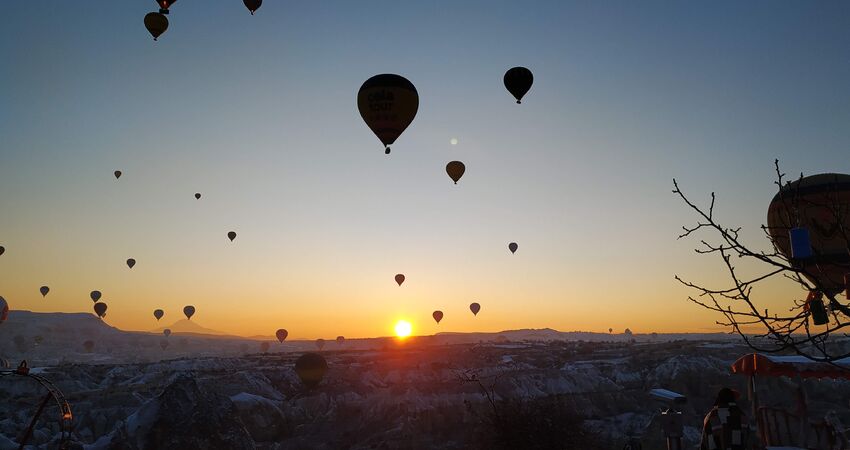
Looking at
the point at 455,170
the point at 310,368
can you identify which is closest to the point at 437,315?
the point at 310,368

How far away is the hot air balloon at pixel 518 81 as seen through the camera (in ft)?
107

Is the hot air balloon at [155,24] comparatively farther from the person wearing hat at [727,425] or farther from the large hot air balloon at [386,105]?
the person wearing hat at [727,425]

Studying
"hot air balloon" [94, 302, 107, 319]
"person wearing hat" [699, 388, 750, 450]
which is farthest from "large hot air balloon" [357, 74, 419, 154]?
"hot air balloon" [94, 302, 107, 319]

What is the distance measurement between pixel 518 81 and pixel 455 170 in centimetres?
1048

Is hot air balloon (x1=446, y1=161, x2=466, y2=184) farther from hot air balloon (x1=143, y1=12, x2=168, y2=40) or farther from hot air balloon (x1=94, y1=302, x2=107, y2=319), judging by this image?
hot air balloon (x1=94, y1=302, x2=107, y2=319)

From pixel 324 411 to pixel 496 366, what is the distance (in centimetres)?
2335

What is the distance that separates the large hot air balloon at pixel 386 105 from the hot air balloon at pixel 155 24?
17.0 metres

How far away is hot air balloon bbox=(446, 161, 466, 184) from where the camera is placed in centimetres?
4153

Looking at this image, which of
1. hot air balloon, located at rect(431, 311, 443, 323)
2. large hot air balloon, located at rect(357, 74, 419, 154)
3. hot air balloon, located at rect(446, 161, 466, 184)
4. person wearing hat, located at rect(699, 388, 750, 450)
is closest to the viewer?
person wearing hat, located at rect(699, 388, 750, 450)

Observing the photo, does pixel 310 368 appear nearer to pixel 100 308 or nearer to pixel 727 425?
pixel 727 425

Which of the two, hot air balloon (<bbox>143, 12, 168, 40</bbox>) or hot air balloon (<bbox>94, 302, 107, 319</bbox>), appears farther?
hot air balloon (<bbox>94, 302, 107, 319</bbox>)

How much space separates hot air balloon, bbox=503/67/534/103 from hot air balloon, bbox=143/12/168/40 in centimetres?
2151

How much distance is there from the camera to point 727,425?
12.7 metres

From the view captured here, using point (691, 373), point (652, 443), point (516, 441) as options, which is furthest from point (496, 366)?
point (516, 441)
